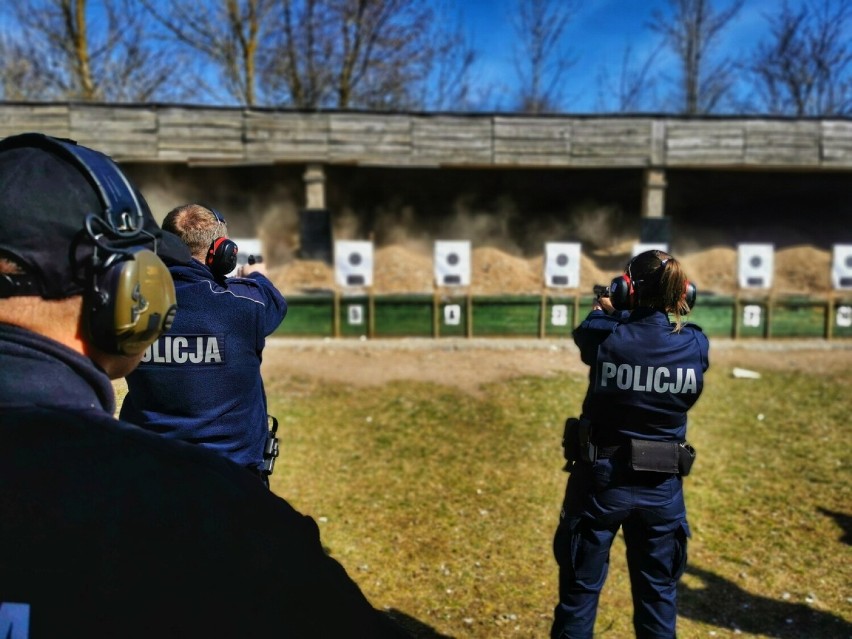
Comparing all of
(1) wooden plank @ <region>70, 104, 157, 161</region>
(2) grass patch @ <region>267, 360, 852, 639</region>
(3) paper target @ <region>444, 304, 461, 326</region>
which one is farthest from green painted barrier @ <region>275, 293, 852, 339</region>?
(1) wooden plank @ <region>70, 104, 157, 161</region>

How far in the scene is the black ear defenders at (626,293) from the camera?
2381 mm

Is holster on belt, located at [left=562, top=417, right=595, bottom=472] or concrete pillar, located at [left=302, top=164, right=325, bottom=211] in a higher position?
concrete pillar, located at [left=302, top=164, right=325, bottom=211]

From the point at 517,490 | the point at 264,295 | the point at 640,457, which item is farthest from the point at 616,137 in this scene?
the point at 264,295

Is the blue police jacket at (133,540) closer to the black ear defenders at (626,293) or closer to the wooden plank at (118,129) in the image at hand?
the black ear defenders at (626,293)

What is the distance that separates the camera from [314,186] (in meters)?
13.2

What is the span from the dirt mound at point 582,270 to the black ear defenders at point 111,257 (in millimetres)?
12891

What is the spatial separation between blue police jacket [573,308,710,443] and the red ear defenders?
0.16 feet

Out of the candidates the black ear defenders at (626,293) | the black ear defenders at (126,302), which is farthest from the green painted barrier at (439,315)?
the black ear defenders at (126,302)

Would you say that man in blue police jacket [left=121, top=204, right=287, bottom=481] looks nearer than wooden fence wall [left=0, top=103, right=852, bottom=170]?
Yes

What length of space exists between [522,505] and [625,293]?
248cm

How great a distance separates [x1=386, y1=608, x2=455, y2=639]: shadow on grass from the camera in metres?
2.97

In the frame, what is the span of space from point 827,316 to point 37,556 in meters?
12.1

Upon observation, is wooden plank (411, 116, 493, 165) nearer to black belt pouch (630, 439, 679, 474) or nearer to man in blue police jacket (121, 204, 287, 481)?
man in blue police jacket (121, 204, 287, 481)

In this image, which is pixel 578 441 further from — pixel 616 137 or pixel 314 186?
pixel 616 137
